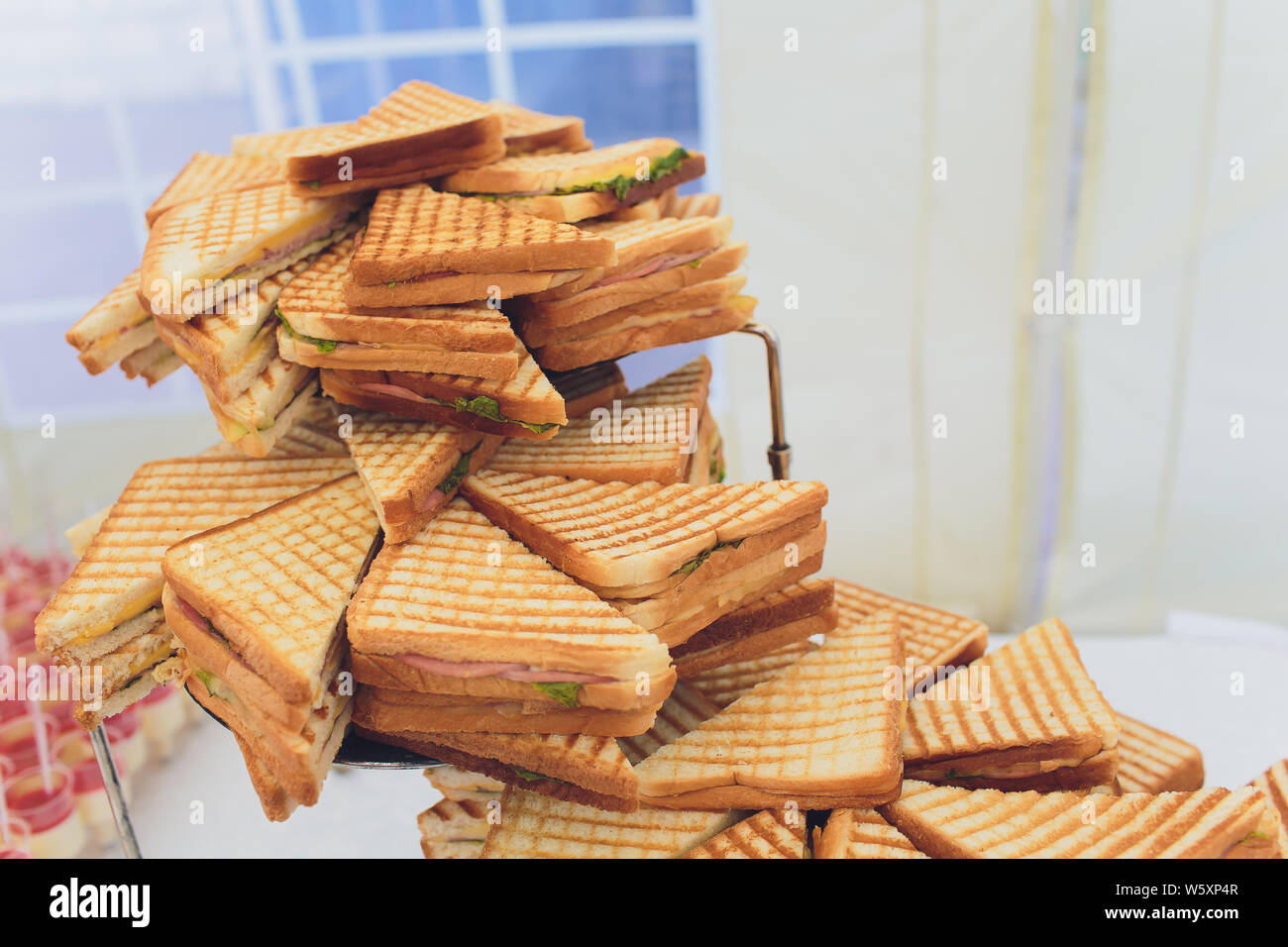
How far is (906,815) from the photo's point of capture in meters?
1.67

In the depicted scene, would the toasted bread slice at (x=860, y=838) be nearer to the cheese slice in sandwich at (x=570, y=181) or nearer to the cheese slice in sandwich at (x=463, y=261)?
the cheese slice in sandwich at (x=463, y=261)

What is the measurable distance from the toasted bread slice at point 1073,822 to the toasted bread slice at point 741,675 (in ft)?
1.38

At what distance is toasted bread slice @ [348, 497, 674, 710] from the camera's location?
1432 mm

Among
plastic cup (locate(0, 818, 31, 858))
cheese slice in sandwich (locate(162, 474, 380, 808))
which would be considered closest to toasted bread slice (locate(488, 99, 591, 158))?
cheese slice in sandwich (locate(162, 474, 380, 808))

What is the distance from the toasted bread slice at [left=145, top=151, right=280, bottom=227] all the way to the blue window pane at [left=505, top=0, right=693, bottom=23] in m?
1.80

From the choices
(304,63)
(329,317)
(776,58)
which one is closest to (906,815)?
(329,317)

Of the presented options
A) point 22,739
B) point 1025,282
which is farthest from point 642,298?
point 22,739

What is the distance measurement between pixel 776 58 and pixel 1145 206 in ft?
4.54

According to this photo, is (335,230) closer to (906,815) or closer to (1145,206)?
(906,815)

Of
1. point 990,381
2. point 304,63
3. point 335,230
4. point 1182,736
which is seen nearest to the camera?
point 335,230

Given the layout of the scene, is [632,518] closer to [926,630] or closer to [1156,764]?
[926,630]

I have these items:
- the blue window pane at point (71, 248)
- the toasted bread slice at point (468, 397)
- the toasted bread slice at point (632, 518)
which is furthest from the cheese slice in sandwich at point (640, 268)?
the blue window pane at point (71, 248)

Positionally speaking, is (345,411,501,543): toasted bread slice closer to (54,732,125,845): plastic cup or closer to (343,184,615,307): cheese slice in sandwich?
(343,184,615,307): cheese slice in sandwich

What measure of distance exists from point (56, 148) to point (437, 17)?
5.89 feet
